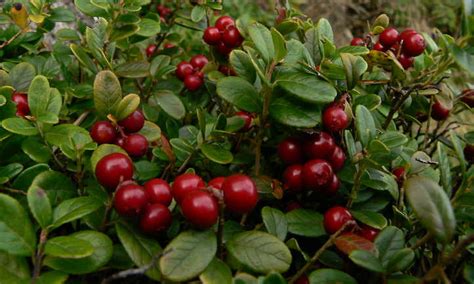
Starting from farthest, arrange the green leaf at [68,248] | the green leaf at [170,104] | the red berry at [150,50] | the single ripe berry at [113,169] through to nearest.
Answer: the red berry at [150,50] → the green leaf at [170,104] → the single ripe berry at [113,169] → the green leaf at [68,248]

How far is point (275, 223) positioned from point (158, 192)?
0.87 feet

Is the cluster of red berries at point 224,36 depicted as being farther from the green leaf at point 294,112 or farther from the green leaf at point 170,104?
the green leaf at point 294,112

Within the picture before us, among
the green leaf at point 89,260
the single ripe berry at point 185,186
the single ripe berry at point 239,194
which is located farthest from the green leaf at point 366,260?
the green leaf at point 89,260

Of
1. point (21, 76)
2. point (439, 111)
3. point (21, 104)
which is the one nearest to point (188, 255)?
point (21, 104)

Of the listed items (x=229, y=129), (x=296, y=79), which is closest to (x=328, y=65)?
(x=296, y=79)

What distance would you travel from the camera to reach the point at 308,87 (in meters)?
1.12

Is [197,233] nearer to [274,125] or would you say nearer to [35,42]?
[274,125]

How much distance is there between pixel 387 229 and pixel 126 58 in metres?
1.13

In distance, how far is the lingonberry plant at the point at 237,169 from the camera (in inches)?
36.7

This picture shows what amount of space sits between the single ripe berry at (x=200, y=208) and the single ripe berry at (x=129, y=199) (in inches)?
3.4

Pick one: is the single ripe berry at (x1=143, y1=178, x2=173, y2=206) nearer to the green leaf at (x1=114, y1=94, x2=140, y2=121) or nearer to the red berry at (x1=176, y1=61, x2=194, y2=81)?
the green leaf at (x1=114, y1=94, x2=140, y2=121)

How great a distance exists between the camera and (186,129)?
1411 mm

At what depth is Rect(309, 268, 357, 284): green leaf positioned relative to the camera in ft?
3.30

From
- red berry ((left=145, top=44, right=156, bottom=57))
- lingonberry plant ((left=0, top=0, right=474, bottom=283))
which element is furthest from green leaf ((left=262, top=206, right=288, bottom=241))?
red berry ((left=145, top=44, right=156, bottom=57))
